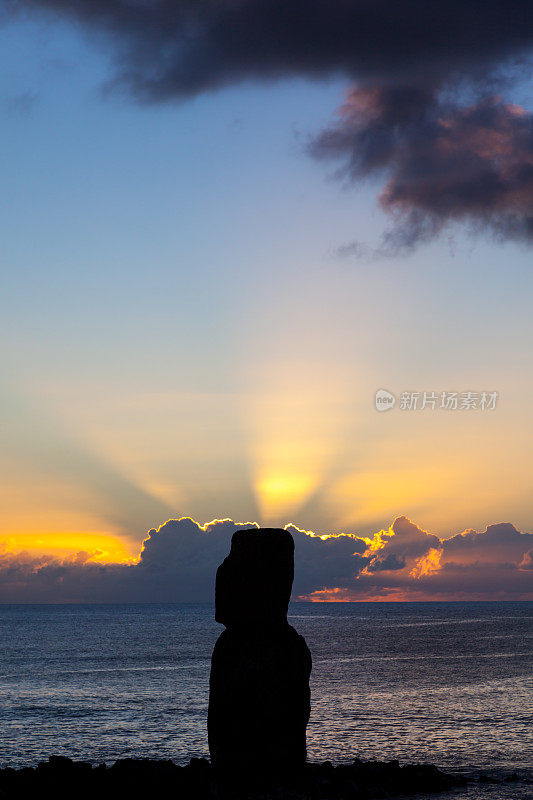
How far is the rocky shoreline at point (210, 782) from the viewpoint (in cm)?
2017

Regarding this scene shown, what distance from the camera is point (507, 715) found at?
5072 cm

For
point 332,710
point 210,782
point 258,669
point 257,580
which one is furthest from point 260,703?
point 332,710

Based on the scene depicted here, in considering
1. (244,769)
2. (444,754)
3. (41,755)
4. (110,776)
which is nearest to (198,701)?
(41,755)

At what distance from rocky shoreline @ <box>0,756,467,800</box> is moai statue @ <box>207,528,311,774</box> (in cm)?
37

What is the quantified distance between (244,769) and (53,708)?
4107cm

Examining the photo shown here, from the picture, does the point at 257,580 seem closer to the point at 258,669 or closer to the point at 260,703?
the point at 258,669

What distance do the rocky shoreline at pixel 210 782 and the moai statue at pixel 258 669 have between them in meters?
0.37

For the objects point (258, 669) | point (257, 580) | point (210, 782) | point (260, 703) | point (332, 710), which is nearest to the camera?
point (260, 703)

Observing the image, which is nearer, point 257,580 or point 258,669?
point 258,669

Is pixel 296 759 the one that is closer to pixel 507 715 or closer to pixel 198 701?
pixel 507 715

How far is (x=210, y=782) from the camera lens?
22375mm

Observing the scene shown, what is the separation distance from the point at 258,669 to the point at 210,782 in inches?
175

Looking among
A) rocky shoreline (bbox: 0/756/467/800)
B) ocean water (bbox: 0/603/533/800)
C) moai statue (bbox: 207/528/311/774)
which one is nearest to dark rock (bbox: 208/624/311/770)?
moai statue (bbox: 207/528/311/774)

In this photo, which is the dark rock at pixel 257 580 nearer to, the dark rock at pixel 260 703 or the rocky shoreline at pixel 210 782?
the dark rock at pixel 260 703
